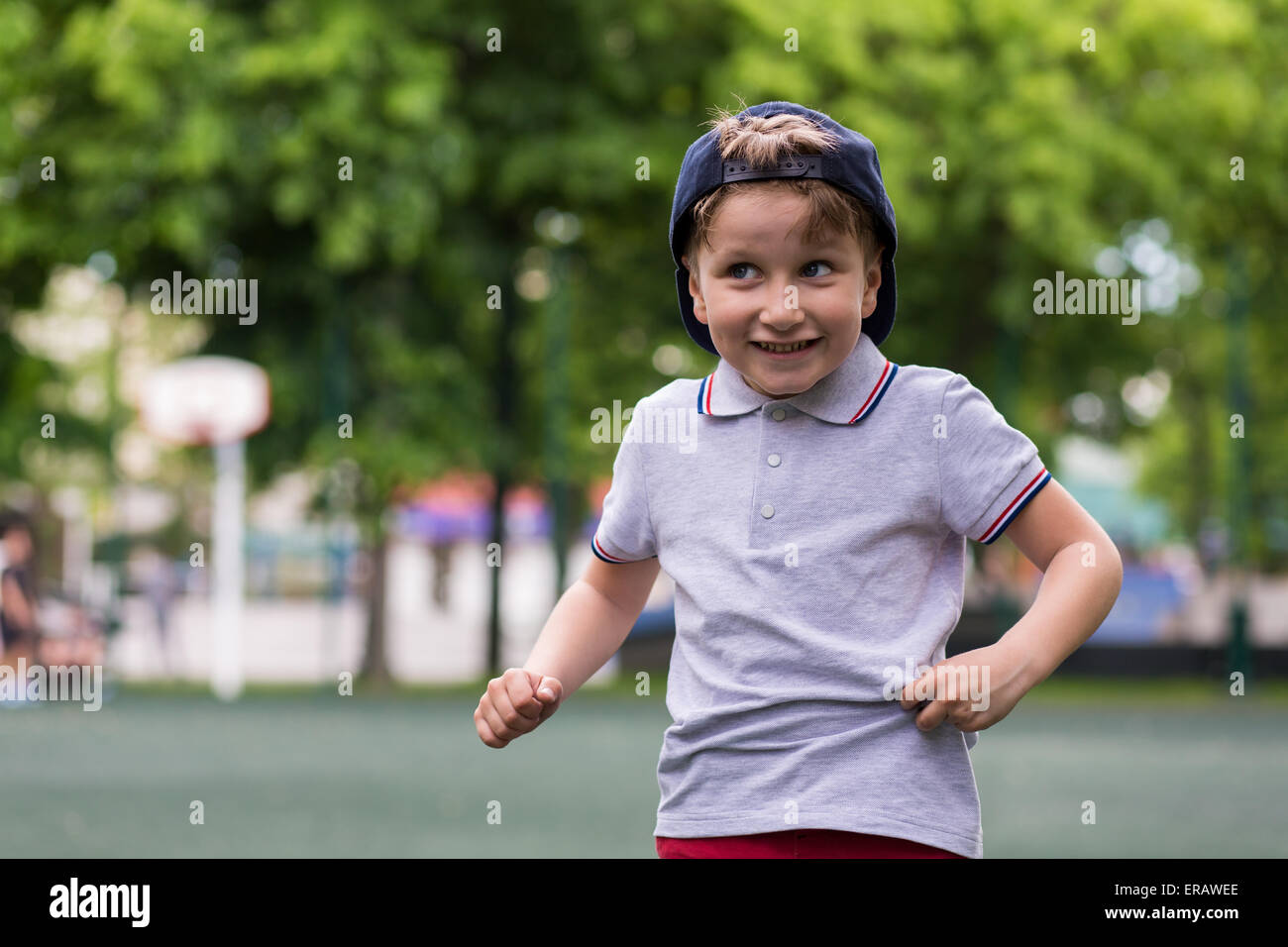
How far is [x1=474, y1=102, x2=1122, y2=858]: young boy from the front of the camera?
6.64 ft

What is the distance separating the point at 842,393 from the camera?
2148 millimetres

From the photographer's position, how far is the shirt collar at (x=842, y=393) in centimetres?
213

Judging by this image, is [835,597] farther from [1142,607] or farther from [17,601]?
[1142,607]

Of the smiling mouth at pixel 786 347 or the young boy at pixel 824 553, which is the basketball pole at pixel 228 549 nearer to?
the young boy at pixel 824 553

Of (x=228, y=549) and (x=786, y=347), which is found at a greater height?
(x=228, y=549)

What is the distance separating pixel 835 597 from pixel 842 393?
0.27 metres

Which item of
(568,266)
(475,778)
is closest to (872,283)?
(475,778)

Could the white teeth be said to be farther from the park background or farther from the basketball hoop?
the basketball hoop

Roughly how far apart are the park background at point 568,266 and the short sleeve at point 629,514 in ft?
31.7

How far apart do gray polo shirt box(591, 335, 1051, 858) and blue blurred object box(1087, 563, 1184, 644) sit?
47.3ft

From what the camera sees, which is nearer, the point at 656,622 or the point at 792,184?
the point at 792,184

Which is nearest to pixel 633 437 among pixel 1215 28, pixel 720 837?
pixel 720 837
